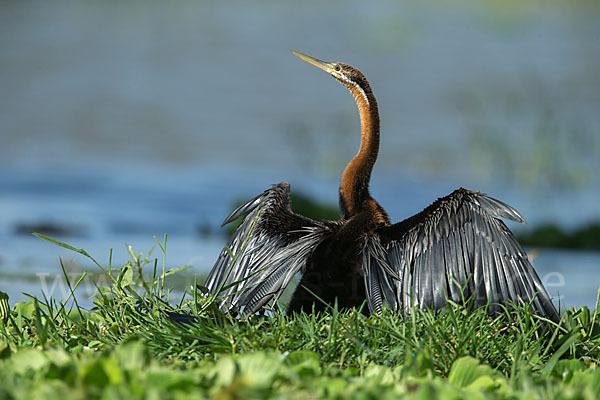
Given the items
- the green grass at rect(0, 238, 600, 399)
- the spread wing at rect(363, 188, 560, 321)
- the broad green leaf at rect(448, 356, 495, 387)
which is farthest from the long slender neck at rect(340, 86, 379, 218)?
the broad green leaf at rect(448, 356, 495, 387)

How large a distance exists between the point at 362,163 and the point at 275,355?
112 inches

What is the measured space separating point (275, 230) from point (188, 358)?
164 centimetres

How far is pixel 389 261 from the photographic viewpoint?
4.08 meters

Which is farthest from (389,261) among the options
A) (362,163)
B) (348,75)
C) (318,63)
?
(318,63)

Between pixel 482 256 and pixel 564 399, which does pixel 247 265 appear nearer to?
pixel 482 256

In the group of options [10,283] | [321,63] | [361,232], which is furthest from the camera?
[321,63]

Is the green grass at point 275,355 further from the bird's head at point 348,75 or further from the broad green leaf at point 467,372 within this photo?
the bird's head at point 348,75

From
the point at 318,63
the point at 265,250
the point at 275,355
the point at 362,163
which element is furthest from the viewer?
the point at 318,63

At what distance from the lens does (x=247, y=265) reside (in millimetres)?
4371

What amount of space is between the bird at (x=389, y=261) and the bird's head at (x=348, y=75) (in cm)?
128

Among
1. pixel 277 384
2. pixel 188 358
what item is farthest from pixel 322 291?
pixel 277 384

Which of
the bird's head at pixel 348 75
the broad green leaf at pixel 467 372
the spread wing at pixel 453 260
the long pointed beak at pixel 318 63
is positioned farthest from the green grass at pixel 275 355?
the long pointed beak at pixel 318 63

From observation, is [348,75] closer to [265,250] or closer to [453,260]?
[265,250]

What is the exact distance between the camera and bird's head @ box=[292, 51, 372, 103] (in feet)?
17.9
